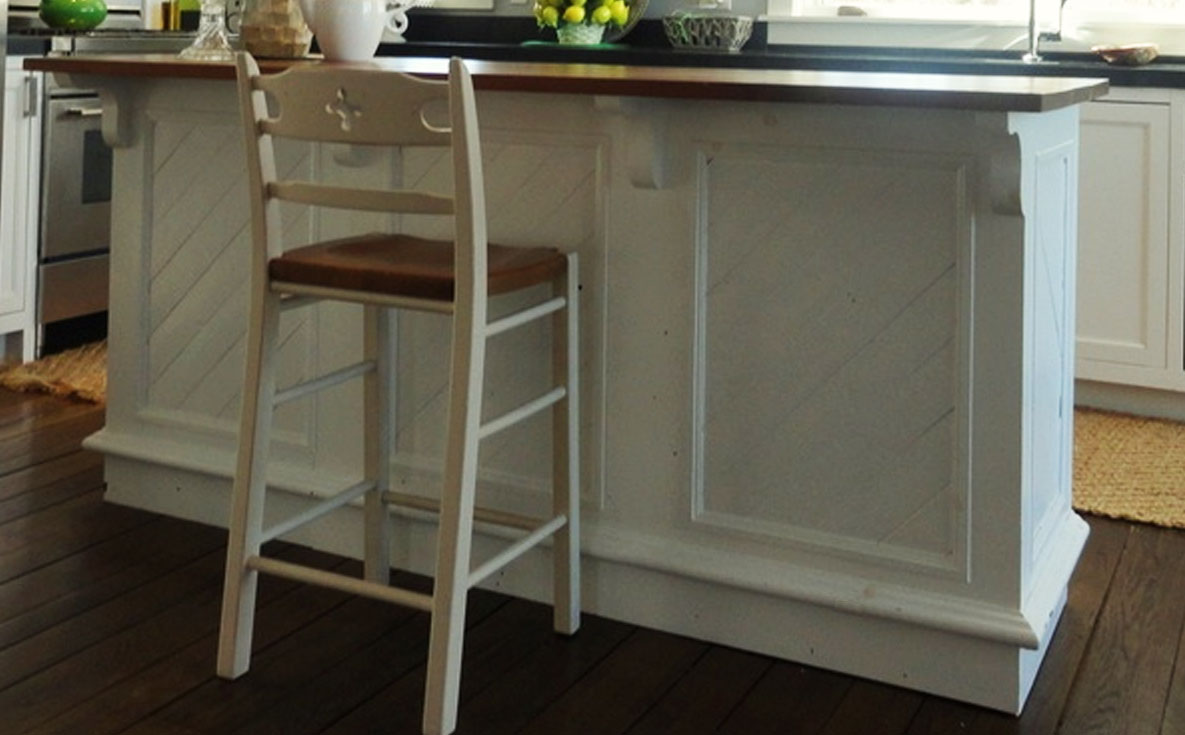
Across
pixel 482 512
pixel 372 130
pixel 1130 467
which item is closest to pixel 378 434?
pixel 482 512

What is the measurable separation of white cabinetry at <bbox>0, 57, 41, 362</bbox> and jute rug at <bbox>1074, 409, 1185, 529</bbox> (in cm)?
308

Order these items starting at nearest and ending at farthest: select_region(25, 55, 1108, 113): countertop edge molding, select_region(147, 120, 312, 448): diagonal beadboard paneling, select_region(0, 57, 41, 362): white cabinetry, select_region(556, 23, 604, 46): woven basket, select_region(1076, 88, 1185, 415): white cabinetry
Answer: select_region(25, 55, 1108, 113): countertop edge molding < select_region(147, 120, 312, 448): diagonal beadboard paneling < select_region(1076, 88, 1185, 415): white cabinetry < select_region(0, 57, 41, 362): white cabinetry < select_region(556, 23, 604, 46): woven basket

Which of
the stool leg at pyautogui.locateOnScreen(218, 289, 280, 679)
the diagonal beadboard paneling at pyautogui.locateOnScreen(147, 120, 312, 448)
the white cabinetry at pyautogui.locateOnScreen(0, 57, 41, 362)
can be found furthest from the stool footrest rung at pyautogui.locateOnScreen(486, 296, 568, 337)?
the white cabinetry at pyautogui.locateOnScreen(0, 57, 41, 362)

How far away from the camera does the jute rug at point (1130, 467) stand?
3154mm

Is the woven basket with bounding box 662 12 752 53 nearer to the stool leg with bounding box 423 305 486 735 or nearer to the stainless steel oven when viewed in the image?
the stainless steel oven

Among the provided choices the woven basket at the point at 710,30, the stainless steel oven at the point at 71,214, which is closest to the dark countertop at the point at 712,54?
the woven basket at the point at 710,30

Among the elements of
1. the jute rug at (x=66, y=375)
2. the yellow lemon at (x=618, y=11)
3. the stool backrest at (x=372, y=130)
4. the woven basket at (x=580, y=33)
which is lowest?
the jute rug at (x=66, y=375)

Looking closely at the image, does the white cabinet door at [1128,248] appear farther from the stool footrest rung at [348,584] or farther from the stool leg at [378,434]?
the stool footrest rung at [348,584]

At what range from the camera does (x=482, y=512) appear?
8.09 ft

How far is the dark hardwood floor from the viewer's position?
2.11 meters

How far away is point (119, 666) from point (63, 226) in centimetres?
252

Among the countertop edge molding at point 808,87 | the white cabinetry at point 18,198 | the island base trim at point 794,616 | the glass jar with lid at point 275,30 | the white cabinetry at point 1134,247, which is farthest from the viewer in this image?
the white cabinetry at point 18,198

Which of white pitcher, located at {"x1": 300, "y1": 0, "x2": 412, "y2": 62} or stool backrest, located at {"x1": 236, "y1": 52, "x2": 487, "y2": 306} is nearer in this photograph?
stool backrest, located at {"x1": 236, "y1": 52, "x2": 487, "y2": 306}

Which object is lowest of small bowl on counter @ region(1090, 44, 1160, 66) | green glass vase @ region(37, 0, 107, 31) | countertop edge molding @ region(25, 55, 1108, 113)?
countertop edge molding @ region(25, 55, 1108, 113)
